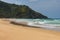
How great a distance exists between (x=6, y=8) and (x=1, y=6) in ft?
4.33

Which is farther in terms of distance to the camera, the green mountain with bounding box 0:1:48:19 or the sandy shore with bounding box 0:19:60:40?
the green mountain with bounding box 0:1:48:19

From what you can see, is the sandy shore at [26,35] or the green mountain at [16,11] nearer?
the sandy shore at [26,35]

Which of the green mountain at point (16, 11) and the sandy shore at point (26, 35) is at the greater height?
the green mountain at point (16, 11)

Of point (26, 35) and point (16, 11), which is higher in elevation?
point (16, 11)

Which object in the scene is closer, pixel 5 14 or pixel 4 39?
pixel 4 39

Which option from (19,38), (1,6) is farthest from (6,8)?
(19,38)

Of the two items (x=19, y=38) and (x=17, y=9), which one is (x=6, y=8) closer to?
(x=17, y=9)

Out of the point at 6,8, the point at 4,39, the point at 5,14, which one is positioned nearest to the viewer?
the point at 4,39

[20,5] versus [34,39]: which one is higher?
[20,5]

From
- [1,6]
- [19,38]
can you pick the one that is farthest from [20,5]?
[19,38]

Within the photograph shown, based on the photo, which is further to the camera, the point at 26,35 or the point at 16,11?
the point at 16,11

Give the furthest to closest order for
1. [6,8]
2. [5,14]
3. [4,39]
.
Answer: [6,8], [5,14], [4,39]

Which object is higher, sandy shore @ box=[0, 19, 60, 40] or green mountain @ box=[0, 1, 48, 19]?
green mountain @ box=[0, 1, 48, 19]

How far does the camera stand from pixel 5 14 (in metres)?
39.4
